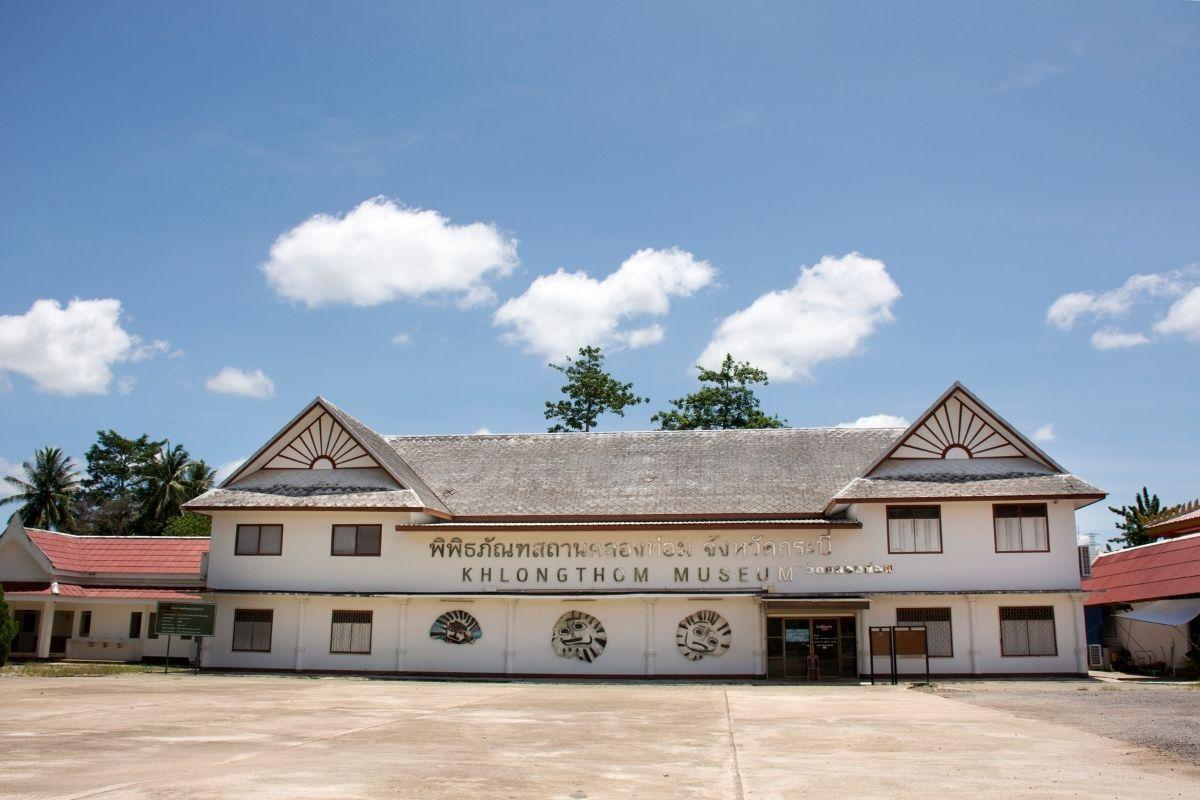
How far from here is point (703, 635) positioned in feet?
97.6

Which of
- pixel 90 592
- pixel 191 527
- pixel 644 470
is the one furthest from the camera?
pixel 191 527

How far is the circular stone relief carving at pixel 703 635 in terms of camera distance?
1166 inches

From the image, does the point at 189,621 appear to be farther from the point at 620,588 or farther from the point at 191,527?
the point at 191,527

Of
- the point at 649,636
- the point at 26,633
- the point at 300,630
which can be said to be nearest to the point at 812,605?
the point at 649,636

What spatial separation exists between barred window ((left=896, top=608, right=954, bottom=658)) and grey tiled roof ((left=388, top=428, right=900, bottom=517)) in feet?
13.2

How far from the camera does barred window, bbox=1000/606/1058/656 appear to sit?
29.1m

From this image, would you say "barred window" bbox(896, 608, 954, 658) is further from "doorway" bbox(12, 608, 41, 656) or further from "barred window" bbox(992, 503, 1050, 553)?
A: "doorway" bbox(12, 608, 41, 656)

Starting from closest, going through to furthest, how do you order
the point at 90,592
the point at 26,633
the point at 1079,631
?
the point at 1079,631 < the point at 90,592 < the point at 26,633

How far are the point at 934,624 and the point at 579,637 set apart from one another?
10381 mm

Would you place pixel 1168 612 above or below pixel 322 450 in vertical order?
below

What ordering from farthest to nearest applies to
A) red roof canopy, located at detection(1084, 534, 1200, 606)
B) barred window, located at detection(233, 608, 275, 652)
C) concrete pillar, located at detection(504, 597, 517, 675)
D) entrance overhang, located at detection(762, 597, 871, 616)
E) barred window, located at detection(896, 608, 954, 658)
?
barred window, located at detection(233, 608, 275, 652)
red roof canopy, located at detection(1084, 534, 1200, 606)
concrete pillar, located at detection(504, 597, 517, 675)
barred window, located at detection(896, 608, 954, 658)
entrance overhang, located at detection(762, 597, 871, 616)

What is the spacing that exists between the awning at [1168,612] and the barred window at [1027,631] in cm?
318

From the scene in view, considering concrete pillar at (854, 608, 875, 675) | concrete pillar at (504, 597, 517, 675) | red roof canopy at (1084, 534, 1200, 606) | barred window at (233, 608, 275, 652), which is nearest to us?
concrete pillar at (854, 608, 875, 675)

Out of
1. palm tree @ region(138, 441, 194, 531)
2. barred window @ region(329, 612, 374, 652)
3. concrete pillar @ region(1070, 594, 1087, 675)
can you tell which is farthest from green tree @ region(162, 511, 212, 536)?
concrete pillar @ region(1070, 594, 1087, 675)
